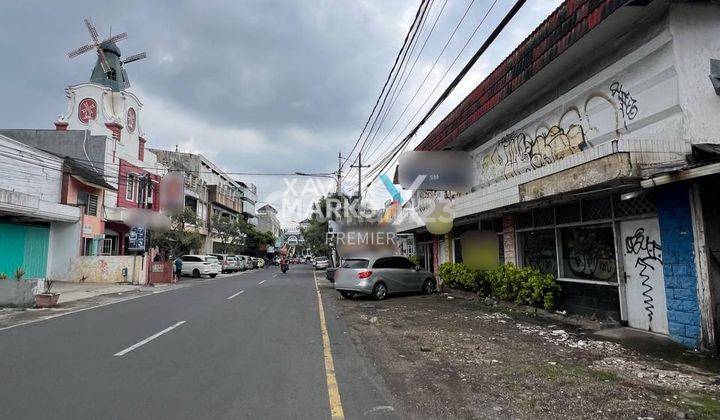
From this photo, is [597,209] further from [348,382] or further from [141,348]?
[141,348]

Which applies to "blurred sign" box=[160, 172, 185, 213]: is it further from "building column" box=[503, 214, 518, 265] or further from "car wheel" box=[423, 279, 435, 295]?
"building column" box=[503, 214, 518, 265]

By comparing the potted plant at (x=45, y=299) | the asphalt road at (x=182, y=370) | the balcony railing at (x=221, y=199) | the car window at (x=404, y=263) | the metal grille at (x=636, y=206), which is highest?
the balcony railing at (x=221, y=199)

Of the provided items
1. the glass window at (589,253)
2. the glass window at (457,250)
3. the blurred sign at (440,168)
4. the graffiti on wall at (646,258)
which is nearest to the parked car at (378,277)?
the glass window at (457,250)

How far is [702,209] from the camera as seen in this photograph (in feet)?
22.8

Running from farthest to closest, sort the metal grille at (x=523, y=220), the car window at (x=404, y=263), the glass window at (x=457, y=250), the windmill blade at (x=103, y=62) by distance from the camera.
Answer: the windmill blade at (x=103, y=62)
the glass window at (x=457, y=250)
the car window at (x=404, y=263)
the metal grille at (x=523, y=220)

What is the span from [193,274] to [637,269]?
30798 millimetres

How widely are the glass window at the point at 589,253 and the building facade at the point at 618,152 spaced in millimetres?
25

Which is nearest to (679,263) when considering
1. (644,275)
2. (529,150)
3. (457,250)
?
(644,275)

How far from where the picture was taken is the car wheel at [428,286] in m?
17.2

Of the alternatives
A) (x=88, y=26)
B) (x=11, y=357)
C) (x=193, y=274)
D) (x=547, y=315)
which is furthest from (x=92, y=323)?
→ (x=88, y=26)

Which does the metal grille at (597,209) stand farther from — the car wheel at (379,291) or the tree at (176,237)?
the tree at (176,237)

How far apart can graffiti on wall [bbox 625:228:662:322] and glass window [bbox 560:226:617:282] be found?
2.39 feet

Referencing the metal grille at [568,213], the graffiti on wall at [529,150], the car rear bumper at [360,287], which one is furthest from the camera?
the car rear bumper at [360,287]

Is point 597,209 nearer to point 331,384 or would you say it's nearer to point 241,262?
point 331,384
